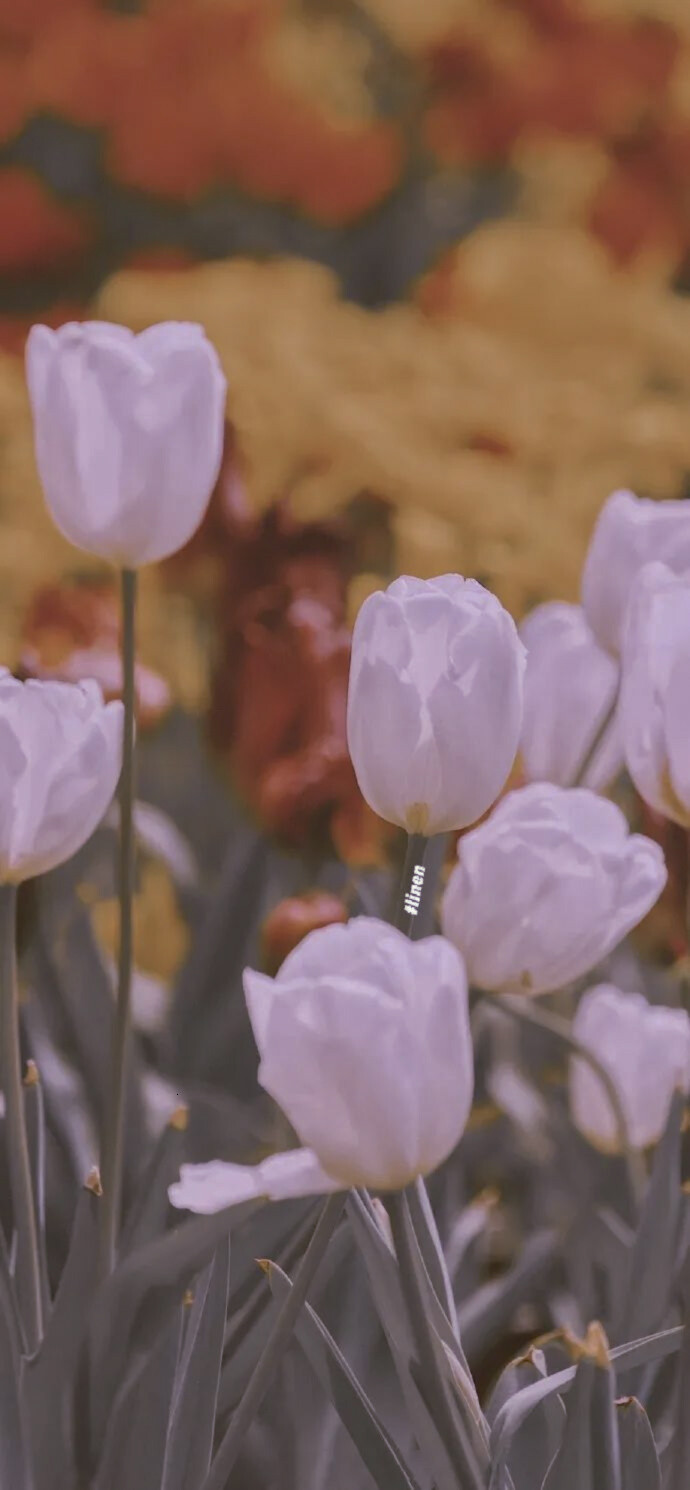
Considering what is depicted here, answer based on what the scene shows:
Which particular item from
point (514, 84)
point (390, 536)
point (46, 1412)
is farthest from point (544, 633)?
point (514, 84)

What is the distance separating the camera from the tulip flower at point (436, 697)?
0.31m

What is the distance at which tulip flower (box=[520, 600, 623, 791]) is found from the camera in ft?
1.46

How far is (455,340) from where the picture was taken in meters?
1.24

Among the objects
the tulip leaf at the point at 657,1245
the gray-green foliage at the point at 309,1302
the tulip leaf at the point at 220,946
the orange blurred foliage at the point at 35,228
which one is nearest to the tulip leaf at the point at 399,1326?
the gray-green foliage at the point at 309,1302

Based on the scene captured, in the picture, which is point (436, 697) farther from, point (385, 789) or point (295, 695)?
point (295, 695)

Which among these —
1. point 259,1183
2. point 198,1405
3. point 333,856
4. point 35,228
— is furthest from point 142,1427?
point 35,228

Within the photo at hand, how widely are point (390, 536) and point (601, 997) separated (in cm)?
48

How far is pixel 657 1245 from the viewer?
1.43 feet

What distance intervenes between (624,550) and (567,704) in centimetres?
6

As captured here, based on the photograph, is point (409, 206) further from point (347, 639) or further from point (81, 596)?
point (347, 639)

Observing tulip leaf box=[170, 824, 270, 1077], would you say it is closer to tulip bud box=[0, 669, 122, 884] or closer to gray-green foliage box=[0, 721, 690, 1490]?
gray-green foliage box=[0, 721, 690, 1490]

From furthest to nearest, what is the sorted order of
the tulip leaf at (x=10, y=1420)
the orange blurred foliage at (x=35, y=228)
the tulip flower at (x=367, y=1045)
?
1. the orange blurred foliage at (x=35, y=228)
2. the tulip leaf at (x=10, y=1420)
3. the tulip flower at (x=367, y=1045)

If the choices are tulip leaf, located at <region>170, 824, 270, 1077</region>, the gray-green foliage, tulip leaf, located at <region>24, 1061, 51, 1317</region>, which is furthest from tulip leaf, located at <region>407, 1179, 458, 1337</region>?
tulip leaf, located at <region>170, 824, 270, 1077</region>

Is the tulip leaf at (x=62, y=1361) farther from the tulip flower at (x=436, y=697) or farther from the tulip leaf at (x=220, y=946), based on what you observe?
the tulip leaf at (x=220, y=946)
